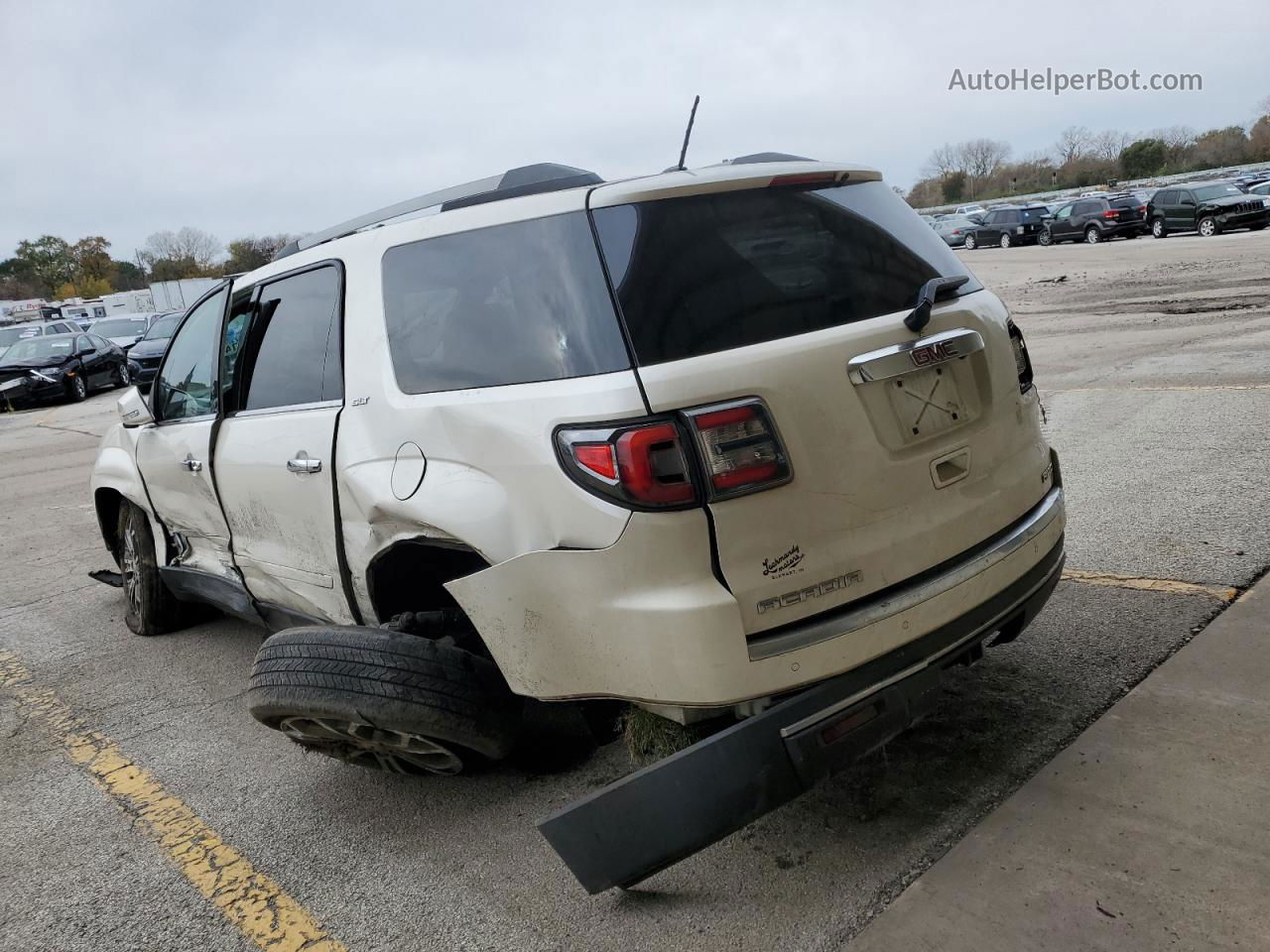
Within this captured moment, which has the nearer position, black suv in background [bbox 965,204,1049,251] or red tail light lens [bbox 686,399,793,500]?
red tail light lens [bbox 686,399,793,500]

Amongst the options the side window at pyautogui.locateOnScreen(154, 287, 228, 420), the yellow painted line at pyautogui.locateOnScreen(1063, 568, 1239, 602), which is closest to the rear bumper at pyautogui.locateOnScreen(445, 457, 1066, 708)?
the yellow painted line at pyautogui.locateOnScreen(1063, 568, 1239, 602)

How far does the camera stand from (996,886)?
258 centimetres

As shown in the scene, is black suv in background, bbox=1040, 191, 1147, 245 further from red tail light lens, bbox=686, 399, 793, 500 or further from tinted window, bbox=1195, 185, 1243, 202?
red tail light lens, bbox=686, 399, 793, 500

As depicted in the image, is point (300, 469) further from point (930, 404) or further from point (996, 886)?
point (996, 886)

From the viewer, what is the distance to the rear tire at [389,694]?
293 centimetres

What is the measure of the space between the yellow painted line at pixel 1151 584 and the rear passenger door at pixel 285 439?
3156 millimetres

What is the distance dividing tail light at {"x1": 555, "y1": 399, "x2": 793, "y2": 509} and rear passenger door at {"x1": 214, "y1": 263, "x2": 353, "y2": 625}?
1324 millimetres

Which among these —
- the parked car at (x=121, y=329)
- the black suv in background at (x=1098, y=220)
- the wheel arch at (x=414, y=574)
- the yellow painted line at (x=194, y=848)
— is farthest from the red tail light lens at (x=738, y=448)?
the black suv in background at (x=1098, y=220)

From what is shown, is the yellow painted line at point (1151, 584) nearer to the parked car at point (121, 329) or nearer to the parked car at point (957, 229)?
the parked car at point (121, 329)

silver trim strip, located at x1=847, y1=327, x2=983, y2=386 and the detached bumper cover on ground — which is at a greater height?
silver trim strip, located at x1=847, y1=327, x2=983, y2=386

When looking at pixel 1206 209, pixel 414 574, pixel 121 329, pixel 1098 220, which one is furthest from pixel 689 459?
pixel 1098 220

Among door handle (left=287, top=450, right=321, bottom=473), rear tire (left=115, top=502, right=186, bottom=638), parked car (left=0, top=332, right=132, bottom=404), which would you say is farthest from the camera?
parked car (left=0, top=332, right=132, bottom=404)

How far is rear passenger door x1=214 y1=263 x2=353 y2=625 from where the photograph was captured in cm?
346

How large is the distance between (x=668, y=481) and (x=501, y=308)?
2.59 feet
